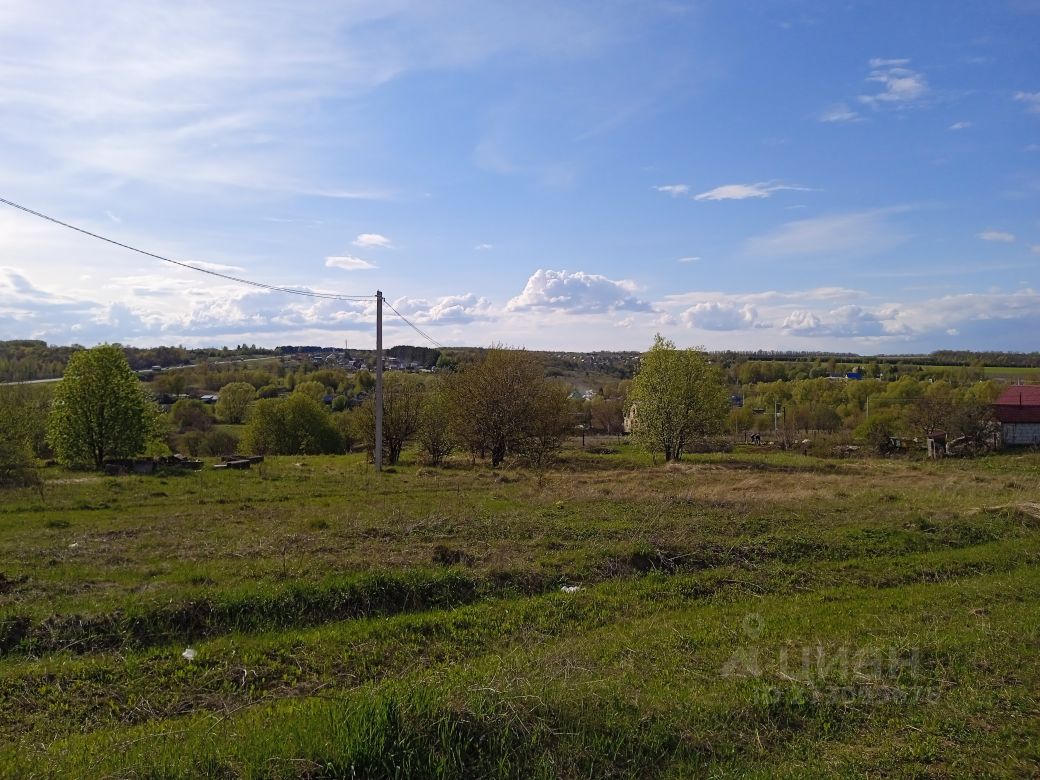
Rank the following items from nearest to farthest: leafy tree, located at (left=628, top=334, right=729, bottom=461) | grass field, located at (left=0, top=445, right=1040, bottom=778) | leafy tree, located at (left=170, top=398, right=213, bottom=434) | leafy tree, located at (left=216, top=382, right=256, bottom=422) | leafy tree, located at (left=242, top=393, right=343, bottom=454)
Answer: grass field, located at (left=0, top=445, right=1040, bottom=778), leafy tree, located at (left=628, top=334, right=729, bottom=461), leafy tree, located at (left=242, top=393, right=343, bottom=454), leafy tree, located at (left=170, top=398, right=213, bottom=434), leafy tree, located at (left=216, top=382, right=256, bottom=422)

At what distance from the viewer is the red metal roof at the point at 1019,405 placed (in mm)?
58250

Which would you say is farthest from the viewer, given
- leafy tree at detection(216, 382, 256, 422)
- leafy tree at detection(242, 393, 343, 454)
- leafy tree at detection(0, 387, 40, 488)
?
leafy tree at detection(216, 382, 256, 422)

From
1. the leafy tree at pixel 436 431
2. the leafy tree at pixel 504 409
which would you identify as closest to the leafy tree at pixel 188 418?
the leafy tree at pixel 436 431

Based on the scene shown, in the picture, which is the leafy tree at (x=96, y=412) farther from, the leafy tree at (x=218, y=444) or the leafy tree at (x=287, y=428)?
the leafy tree at (x=218, y=444)

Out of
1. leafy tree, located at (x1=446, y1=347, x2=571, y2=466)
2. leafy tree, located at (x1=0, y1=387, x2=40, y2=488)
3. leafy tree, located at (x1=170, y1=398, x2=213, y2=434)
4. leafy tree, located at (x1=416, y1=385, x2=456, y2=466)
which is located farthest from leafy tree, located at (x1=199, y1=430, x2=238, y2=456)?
leafy tree, located at (x1=446, y1=347, x2=571, y2=466)

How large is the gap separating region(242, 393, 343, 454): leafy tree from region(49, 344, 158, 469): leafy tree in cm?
2290

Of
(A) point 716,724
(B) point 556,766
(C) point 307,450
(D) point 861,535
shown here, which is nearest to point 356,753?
(B) point 556,766

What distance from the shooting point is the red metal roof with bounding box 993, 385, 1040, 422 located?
58.2m

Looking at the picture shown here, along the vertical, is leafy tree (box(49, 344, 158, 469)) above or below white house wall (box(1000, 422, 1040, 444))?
above

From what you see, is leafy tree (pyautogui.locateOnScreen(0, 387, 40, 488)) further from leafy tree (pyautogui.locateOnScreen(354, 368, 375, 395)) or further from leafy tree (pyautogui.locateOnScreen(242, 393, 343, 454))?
leafy tree (pyautogui.locateOnScreen(354, 368, 375, 395))

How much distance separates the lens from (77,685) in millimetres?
7906

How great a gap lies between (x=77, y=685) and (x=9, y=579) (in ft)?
16.0

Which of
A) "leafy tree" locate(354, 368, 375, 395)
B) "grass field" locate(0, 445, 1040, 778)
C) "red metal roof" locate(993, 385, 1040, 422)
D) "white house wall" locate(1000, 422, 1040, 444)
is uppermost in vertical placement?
"leafy tree" locate(354, 368, 375, 395)

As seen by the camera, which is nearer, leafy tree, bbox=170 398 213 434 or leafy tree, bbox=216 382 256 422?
leafy tree, bbox=170 398 213 434
